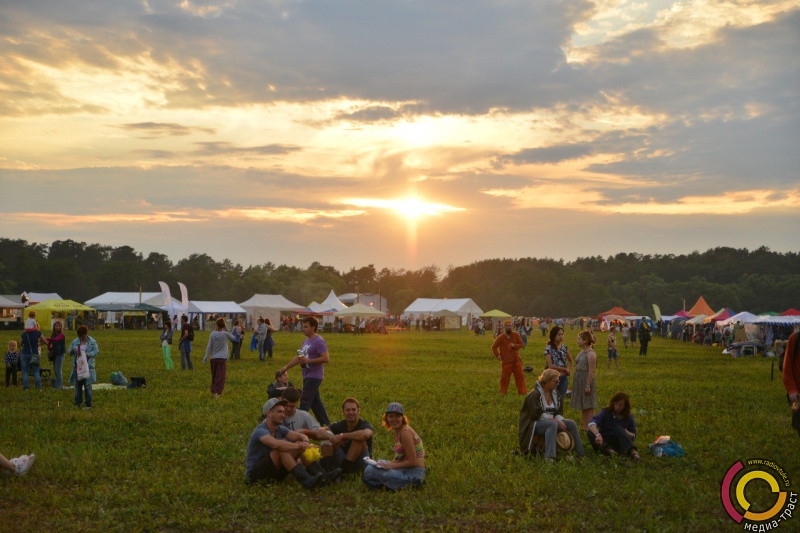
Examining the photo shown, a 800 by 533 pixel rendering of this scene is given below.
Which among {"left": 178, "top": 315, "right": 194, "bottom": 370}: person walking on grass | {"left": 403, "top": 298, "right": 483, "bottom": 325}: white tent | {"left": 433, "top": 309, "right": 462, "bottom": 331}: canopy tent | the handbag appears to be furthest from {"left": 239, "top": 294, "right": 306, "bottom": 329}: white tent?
the handbag

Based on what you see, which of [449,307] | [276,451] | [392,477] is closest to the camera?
[392,477]

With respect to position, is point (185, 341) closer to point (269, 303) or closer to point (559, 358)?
point (559, 358)

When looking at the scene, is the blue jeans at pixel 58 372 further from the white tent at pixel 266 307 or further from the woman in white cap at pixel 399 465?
the white tent at pixel 266 307

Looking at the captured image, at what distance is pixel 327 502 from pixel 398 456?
106 cm

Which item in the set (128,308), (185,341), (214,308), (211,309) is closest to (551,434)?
(185,341)

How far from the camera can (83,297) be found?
12531cm

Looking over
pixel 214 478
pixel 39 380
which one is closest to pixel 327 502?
pixel 214 478

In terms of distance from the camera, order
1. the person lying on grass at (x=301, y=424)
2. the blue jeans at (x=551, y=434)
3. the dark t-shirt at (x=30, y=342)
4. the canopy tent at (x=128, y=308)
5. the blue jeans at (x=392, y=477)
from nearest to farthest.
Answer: the blue jeans at (x=392, y=477)
the person lying on grass at (x=301, y=424)
the blue jeans at (x=551, y=434)
the dark t-shirt at (x=30, y=342)
the canopy tent at (x=128, y=308)

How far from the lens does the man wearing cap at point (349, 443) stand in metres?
9.77

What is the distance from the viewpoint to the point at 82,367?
620 inches

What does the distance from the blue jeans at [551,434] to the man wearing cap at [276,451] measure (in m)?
3.22

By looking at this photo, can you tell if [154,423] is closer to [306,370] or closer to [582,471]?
[306,370]

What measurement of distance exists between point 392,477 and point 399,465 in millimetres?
156

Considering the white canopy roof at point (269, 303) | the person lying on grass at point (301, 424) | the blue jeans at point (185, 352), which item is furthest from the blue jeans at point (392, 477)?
the white canopy roof at point (269, 303)
